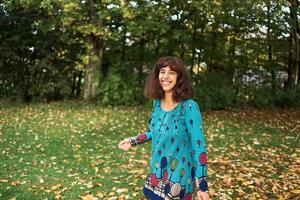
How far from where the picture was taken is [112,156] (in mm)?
8148

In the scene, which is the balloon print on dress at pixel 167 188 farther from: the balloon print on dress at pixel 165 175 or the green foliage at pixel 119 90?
the green foliage at pixel 119 90

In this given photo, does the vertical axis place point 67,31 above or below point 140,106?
above

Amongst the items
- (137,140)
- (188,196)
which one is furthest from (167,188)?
(137,140)

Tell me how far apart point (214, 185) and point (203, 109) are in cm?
904

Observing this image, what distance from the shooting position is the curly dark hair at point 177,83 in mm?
3127

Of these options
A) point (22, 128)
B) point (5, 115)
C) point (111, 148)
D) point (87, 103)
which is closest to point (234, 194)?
point (111, 148)

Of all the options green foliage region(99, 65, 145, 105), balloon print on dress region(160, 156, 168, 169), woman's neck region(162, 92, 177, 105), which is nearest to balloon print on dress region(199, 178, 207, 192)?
balloon print on dress region(160, 156, 168, 169)

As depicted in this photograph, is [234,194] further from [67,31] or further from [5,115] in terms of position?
[67,31]

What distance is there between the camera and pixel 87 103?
51.1 feet

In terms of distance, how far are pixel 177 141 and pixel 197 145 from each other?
0.16 metres

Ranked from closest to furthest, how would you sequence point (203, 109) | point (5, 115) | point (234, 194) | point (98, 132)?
point (234, 194)
point (98, 132)
point (5, 115)
point (203, 109)

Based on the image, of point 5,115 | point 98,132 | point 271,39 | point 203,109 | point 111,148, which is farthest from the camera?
point 271,39

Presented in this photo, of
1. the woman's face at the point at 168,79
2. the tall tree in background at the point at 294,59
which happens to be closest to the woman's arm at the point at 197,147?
the woman's face at the point at 168,79

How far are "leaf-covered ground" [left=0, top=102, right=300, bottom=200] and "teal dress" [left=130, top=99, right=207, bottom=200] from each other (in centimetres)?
272
